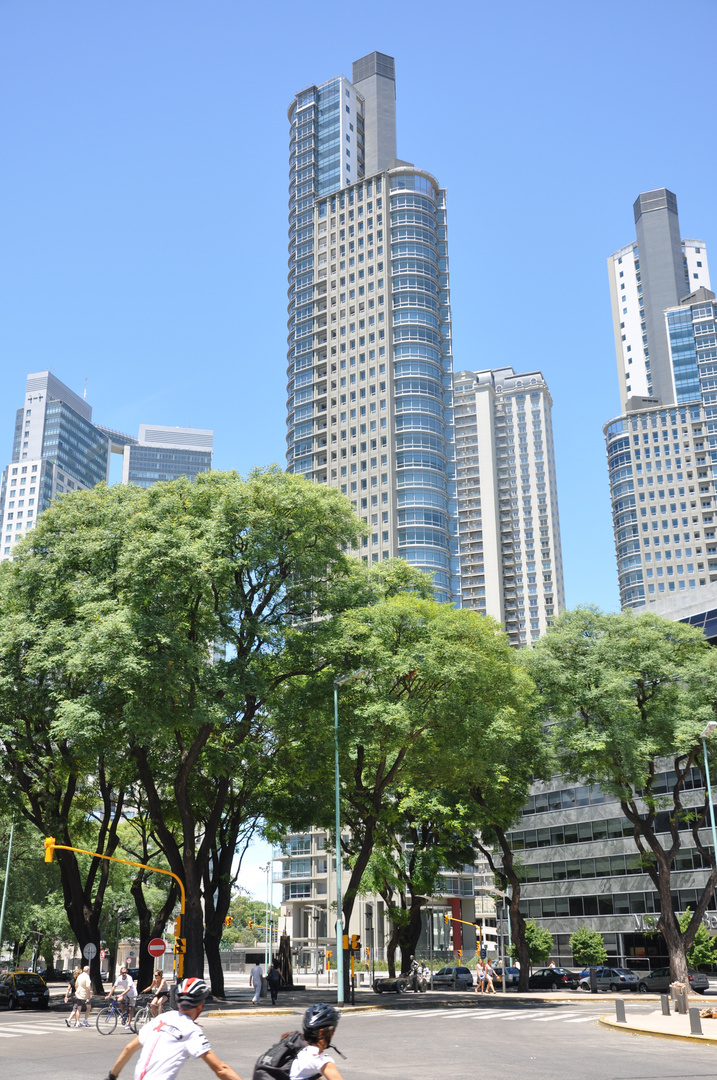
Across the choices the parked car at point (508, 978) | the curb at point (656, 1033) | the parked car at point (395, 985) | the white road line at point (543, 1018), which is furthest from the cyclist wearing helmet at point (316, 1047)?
the parked car at point (508, 978)

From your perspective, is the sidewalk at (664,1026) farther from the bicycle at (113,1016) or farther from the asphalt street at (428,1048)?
the bicycle at (113,1016)

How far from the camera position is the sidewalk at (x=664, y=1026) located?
23.1 metres

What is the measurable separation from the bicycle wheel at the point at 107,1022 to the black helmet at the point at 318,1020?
916 inches

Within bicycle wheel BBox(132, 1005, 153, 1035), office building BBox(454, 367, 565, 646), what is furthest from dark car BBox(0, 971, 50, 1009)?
office building BBox(454, 367, 565, 646)

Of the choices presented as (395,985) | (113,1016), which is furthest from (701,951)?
(113,1016)

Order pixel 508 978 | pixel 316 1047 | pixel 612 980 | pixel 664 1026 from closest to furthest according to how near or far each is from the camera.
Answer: pixel 316 1047 < pixel 664 1026 < pixel 612 980 < pixel 508 978

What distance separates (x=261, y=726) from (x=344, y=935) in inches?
332

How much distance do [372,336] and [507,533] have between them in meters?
71.5

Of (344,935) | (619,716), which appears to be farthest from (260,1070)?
(619,716)

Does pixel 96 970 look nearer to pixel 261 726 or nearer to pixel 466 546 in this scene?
pixel 261 726

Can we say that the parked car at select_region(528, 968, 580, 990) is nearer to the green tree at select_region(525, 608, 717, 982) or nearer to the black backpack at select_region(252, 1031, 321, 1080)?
the green tree at select_region(525, 608, 717, 982)

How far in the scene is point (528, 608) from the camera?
609 ft

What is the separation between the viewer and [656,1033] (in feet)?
79.8

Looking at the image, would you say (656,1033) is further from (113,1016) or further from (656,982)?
(656,982)
